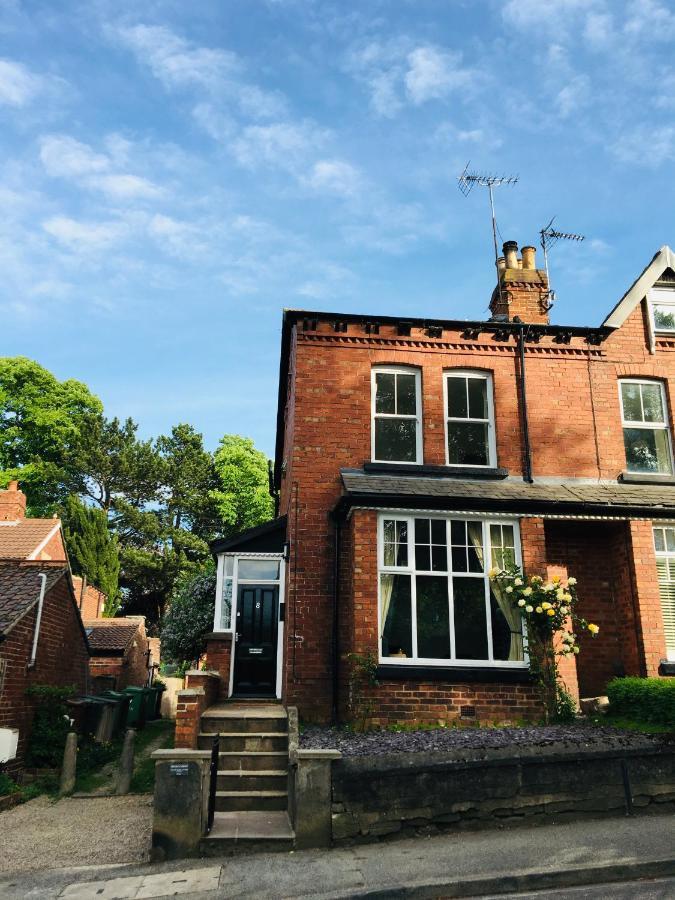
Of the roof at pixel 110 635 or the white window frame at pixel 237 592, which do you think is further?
the roof at pixel 110 635

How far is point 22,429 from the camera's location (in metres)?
34.2

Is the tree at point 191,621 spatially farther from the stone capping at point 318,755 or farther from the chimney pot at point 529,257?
the chimney pot at point 529,257

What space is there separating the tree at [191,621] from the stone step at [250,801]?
7753mm

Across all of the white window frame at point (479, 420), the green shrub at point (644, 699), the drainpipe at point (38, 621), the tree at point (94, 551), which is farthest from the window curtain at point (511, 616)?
the tree at point (94, 551)

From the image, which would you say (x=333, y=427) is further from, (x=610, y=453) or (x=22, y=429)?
(x=22, y=429)

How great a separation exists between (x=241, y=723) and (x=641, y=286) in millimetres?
11371

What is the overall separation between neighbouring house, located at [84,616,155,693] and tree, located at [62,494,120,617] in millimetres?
3571

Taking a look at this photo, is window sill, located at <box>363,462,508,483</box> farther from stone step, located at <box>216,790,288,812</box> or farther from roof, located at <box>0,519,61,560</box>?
roof, located at <box>0,519,61,560</box>

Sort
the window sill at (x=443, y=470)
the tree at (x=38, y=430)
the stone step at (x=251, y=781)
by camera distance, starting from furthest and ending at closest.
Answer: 1. the tree at (x=38, y=430)
2. the window sill at (x=443, y=470)
3. the stone step at (x=251, y=781)

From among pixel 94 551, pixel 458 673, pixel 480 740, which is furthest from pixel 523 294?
pixel 94 551

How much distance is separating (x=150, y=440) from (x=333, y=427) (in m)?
28.9

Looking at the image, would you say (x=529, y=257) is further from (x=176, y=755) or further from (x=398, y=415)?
(x=176, y=755)

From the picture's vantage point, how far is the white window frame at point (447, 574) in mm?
10398

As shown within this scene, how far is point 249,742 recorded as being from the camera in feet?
30.7
